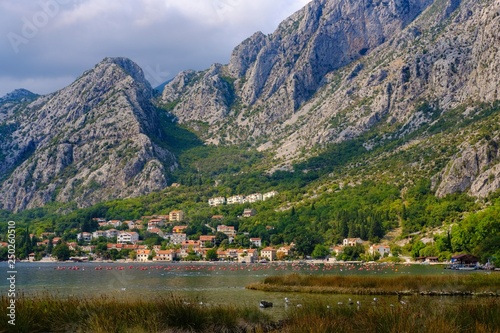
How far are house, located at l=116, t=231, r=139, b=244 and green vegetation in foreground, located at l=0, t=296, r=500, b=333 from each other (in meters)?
152

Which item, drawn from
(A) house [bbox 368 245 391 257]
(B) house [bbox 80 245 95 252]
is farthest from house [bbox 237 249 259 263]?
(B) house [bbox 80 245 95 252]

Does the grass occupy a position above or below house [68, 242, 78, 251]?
below

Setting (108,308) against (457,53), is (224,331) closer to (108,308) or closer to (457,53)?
(108,308)

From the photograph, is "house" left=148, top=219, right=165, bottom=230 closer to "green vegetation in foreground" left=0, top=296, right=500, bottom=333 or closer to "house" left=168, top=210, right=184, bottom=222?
"house" left=168, top=210, right=184, bottom=222

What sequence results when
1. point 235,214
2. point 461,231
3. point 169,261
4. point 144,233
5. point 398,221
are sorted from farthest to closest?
point 235,214, point 144,233, point 169,261, point 398,221, point 461,231

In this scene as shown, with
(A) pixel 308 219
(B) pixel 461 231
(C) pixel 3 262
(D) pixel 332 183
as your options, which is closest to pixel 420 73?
(D) pixel 332 183

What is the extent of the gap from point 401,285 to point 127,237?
138 metres

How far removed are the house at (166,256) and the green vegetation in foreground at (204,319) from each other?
129m

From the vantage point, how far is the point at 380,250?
12025 centimetres

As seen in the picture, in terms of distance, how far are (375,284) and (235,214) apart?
475 ft

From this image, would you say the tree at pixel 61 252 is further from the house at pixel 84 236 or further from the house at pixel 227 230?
the house at pixel 227 230

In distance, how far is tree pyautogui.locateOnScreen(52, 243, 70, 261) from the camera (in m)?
146

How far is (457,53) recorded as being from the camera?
182m

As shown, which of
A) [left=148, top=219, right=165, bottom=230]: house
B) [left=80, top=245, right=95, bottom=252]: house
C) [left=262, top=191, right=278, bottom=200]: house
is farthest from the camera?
[left=262, top=191, right=278, bottom=200]: house
